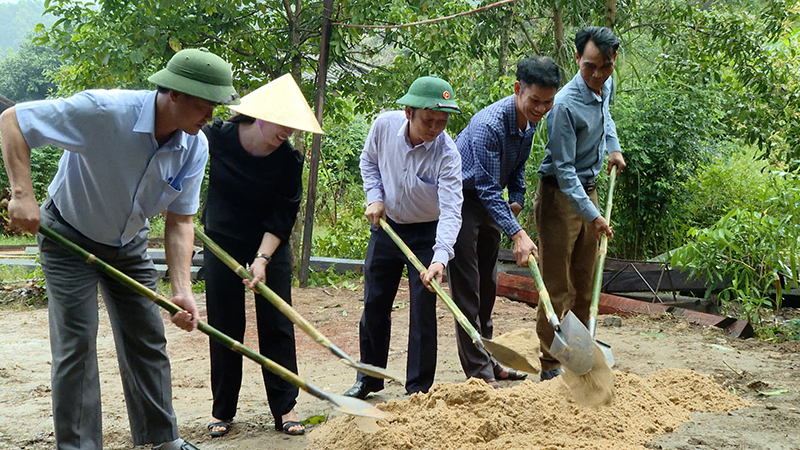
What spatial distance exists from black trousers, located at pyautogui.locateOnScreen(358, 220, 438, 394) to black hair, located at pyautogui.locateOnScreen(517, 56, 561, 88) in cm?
96

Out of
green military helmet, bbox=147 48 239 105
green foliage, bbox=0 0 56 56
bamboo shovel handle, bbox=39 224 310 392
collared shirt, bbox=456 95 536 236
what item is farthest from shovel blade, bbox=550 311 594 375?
green foliage, bbox=0 0 56 56

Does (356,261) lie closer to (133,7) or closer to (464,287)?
(133,7)

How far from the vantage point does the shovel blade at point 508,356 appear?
3.56 meters

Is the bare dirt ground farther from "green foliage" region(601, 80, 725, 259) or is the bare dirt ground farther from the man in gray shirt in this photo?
"green foliage" region(601, 80, 725, 259)

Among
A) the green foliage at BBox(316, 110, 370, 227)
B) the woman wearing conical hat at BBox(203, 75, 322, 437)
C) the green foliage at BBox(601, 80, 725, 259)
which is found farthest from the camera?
the green foliage at BBox(316, 110, 370, 227)

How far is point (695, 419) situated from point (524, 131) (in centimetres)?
184

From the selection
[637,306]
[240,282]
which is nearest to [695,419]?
[240,282]

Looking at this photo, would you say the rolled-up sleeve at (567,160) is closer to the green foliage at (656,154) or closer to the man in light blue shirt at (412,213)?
the man in light blue shirt at (412,213)

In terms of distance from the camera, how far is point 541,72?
3.89 m

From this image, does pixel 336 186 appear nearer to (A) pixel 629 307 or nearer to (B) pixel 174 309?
(A) pixel 629 307

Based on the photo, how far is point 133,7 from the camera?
7422 millimetres

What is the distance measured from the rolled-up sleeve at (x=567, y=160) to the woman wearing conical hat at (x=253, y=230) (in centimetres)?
155

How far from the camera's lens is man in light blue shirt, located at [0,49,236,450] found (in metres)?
2.61

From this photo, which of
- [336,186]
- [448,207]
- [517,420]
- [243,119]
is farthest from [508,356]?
[336,186]
